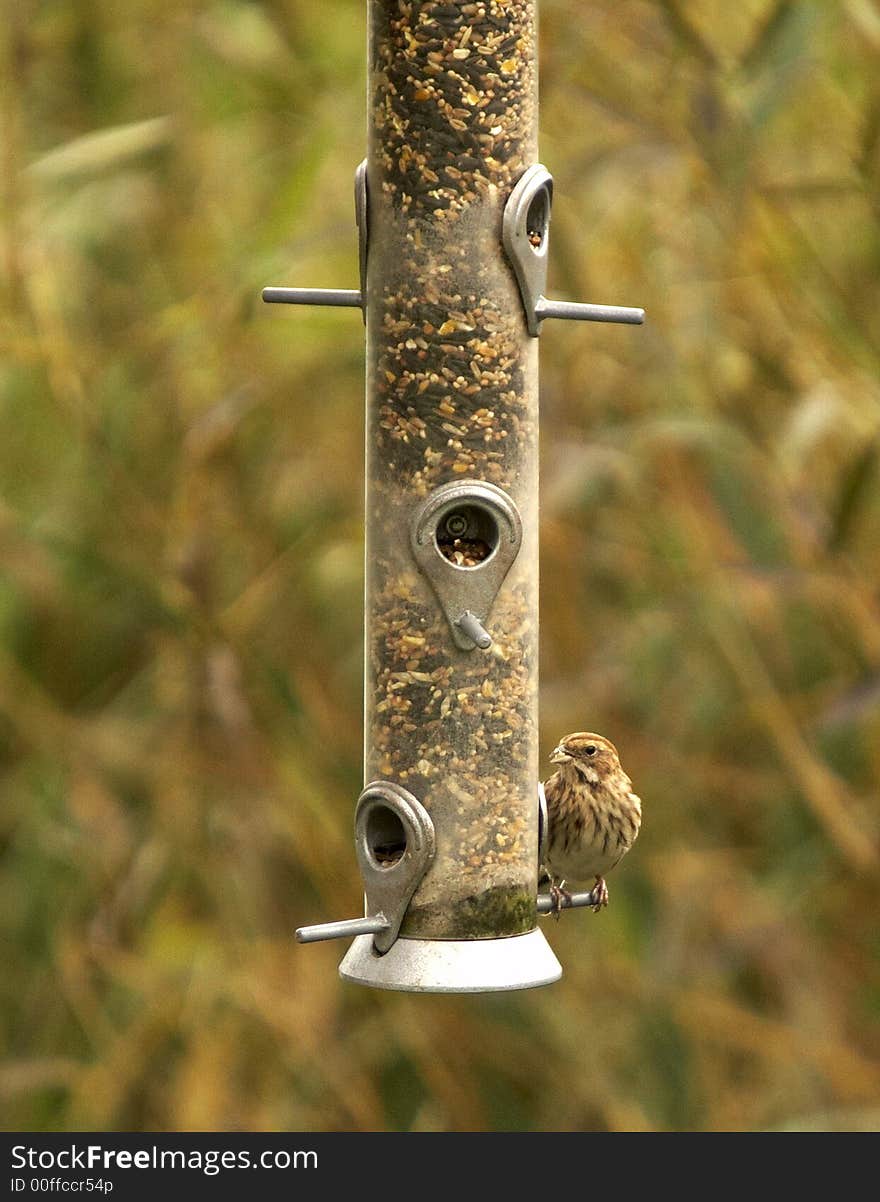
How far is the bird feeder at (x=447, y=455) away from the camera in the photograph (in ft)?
11.5

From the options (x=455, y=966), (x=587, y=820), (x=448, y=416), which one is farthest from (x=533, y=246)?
(x=455, y=966)

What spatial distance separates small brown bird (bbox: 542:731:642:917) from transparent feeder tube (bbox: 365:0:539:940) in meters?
0.18

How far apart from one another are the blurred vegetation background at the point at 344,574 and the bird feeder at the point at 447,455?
1018 millimetres

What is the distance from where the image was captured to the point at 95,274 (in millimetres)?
5941

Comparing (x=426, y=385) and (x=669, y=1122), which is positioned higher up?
(x=426, y=385)

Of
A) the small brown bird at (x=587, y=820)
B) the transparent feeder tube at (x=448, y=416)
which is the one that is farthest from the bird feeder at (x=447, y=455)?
the small brown bird at (x=587, y=820)

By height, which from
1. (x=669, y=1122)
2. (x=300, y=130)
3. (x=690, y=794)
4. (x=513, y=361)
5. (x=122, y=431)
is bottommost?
(x=669, y=1122)

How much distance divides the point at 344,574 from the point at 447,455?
2080mm

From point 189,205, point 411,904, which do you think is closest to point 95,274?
point 189,205

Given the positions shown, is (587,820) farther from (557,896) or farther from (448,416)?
(448,416)

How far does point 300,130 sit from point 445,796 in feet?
7.65

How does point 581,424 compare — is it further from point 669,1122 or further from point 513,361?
point 513,361

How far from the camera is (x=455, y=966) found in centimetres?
341

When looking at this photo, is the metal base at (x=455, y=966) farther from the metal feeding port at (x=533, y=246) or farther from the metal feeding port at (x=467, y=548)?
the metal feeding port at (x=533, y=246)
